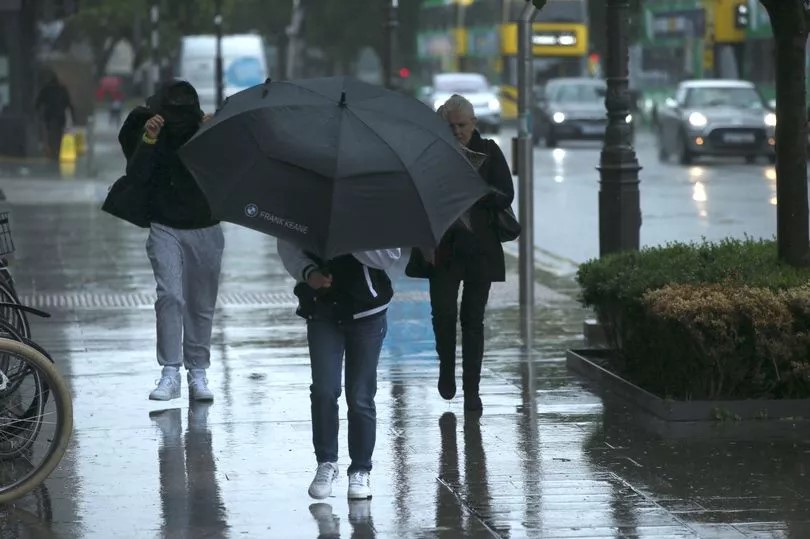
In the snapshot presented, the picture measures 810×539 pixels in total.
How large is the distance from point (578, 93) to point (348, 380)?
128 feet

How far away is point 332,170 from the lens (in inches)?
249

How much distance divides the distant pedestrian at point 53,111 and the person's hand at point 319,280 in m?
29.5

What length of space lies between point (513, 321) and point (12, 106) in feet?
85.0

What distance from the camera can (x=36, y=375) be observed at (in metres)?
7.05

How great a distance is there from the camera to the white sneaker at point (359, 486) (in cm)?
684

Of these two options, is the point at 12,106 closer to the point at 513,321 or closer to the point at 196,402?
the point at 513,321

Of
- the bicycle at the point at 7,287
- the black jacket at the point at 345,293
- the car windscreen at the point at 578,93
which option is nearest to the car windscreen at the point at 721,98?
the car windscreen at the point at 578,93

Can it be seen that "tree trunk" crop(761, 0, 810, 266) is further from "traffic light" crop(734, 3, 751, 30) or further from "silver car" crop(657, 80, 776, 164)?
"traffic light" crop(734, 3, 751, 30)

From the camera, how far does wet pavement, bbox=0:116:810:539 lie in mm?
6488

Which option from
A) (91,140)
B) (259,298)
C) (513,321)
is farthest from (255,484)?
(91,140)

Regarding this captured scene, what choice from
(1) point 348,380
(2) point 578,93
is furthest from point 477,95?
(1) point 348,380

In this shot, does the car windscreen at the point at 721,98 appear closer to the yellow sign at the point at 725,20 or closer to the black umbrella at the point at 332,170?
the yellow sign at the point at 725,20

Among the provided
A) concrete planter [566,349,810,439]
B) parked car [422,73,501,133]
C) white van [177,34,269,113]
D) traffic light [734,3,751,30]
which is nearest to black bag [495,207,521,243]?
concrete planter [566,349,810,439]

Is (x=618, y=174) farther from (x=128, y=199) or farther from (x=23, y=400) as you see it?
(x=23, y=400)
